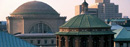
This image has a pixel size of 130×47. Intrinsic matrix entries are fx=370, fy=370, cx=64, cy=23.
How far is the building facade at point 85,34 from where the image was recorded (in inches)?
1864

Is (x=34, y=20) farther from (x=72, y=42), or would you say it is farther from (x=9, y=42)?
(x=72, y=42)

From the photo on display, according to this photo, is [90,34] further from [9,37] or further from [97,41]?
[9,37]

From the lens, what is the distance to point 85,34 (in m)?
47.2

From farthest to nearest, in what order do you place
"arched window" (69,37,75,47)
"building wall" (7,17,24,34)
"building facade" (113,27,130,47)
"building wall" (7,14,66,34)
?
"building wall" (7,17,24,34) < "building wall" (7,14,66,34) < "building facade" (113,27,130,47) < "arched window" (69,37,75,47)

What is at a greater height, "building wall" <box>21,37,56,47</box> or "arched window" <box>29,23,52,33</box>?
"arched window" <box>29,23,52,33</box>

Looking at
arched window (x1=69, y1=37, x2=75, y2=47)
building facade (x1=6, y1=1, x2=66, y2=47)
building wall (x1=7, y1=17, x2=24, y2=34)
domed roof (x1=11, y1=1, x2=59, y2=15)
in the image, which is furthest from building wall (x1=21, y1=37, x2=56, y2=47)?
arched window (x1=69, y1=37, x2=75, y2=47)

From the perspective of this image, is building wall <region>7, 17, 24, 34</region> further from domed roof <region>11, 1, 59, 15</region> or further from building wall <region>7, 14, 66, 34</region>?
domed roof <region>11, 1, 59, 15</region>

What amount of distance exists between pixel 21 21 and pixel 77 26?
287ft

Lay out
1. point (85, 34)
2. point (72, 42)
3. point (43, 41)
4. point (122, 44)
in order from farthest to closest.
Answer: point (43, 41)
point (122, 44)
point (72, 42)
point (85, 34)

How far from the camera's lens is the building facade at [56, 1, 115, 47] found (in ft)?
155

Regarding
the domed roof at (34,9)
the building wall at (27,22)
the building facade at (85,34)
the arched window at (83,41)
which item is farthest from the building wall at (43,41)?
the arched window at (83,41)

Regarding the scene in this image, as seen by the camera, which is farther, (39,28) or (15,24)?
(39,28)

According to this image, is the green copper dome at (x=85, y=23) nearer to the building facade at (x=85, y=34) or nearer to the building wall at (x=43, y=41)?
the building facade at (x=85, y=34)

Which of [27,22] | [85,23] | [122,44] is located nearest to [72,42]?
[85,23]
